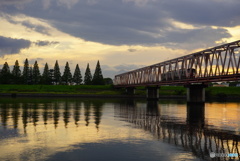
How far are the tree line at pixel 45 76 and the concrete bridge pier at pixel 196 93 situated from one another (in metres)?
116

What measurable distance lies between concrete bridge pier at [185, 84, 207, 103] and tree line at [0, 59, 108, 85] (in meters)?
116

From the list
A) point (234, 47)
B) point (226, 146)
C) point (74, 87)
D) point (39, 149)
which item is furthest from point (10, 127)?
point (74, 87)

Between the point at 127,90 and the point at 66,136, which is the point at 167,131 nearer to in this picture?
the point at 66,136

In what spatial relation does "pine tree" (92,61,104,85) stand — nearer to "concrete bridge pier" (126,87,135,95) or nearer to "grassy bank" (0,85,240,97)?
"grassy bank" (0,85,240,97)

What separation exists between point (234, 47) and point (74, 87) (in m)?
114

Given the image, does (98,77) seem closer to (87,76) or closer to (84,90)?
(87,76)

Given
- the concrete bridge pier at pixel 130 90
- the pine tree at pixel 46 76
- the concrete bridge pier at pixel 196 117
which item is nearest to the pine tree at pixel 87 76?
the pine tree at pixel 46 76

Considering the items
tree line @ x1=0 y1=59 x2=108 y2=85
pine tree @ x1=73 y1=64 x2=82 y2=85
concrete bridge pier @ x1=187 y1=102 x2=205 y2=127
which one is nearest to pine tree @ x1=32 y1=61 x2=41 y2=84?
tree line @ x1=0 y1=59 x2=108 y2=85

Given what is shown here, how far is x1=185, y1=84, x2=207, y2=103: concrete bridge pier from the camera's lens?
80.9 metres

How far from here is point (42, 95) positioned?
406ft

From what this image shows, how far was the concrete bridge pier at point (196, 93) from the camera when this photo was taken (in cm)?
8094

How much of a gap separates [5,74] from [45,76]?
81.0 ft

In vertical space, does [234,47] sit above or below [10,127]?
above

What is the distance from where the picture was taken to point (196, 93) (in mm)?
81562
